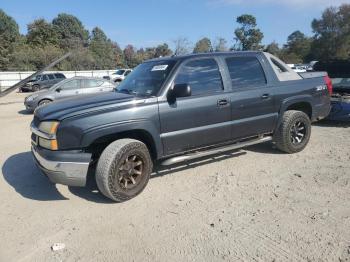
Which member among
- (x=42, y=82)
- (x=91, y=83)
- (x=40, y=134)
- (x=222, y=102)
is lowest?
(x=40, y=134)

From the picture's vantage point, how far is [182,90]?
176 inches

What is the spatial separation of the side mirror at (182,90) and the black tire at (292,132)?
2.19 meters

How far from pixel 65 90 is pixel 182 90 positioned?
997 cm

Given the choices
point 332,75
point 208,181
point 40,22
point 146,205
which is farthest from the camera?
point 40,22

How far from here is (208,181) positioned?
4.99 m

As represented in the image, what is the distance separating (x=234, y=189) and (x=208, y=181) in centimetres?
44

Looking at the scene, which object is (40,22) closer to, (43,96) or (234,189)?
(43,96)

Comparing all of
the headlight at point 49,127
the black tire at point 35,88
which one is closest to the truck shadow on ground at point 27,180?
the headlight at point 49,127

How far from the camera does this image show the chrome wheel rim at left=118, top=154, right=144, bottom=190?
4355 millimetres

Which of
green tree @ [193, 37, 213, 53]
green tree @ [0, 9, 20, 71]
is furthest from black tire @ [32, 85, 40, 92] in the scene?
green tree @ [193, 37, 213, 53]

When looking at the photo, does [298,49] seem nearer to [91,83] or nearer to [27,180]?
[91,83]

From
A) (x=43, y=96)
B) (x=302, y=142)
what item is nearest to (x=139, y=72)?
(x=302, y=142)

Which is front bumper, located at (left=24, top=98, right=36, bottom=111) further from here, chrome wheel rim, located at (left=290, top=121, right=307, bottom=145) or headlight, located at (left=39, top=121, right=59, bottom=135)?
chrome wheel rim, located at (left=290, top=121, right=307, bottom=145)

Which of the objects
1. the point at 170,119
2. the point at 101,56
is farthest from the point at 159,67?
the point at 101,56
